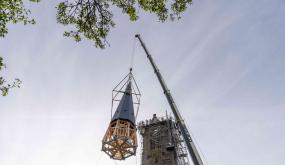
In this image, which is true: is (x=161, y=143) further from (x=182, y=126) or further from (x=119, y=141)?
(x=182, y=126)

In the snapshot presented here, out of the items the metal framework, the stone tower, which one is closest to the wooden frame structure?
the metal framework

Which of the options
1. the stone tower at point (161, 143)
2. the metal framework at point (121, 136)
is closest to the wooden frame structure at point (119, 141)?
the metal framework at point (121, 136)

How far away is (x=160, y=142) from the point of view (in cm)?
4434

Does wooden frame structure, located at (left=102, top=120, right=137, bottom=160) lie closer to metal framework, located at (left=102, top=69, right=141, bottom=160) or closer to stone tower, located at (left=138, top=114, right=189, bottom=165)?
metal framework, located at (left=102, top=69, right=141, bottom=160)

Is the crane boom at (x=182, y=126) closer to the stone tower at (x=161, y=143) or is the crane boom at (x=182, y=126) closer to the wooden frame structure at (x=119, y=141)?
the wooden frame structure at (x=119, y=141)

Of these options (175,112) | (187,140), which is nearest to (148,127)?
(175,112)

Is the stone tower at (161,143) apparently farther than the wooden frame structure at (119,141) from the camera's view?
Yes

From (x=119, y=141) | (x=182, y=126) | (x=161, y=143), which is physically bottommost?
(x=182, y=126)

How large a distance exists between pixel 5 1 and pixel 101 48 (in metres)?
A: 3.31

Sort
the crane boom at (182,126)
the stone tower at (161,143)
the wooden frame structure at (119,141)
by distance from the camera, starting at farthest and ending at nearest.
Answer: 1. the stone tower at (161,143)
2. the wooden frame structure at (119,141)
3. the crane boom at (182,126)

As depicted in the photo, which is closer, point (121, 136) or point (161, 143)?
point (121, 136)

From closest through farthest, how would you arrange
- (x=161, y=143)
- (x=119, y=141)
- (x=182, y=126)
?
(x=182, y=126)
(x=119, y=141)
(x=161, y=143)

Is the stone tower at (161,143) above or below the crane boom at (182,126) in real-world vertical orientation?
above

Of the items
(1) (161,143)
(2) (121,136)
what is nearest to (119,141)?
(2) (121,136)
